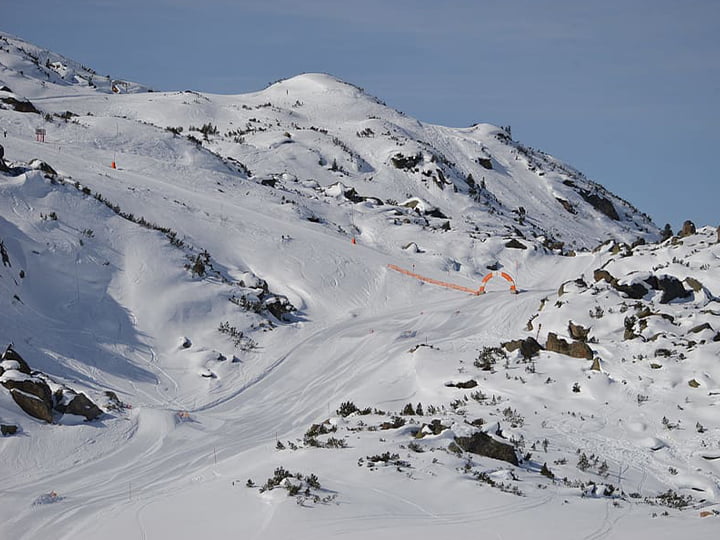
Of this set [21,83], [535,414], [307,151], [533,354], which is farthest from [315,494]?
[21,83]

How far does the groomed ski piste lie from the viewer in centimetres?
1018

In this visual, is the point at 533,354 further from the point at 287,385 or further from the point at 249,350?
the point at 249,350

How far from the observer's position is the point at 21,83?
56.7m

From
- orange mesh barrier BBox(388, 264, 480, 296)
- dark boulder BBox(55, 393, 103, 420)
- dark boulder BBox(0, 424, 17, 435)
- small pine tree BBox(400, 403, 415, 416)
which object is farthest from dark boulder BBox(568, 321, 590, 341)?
dark boulder BBox(0, 424, 17, 435)

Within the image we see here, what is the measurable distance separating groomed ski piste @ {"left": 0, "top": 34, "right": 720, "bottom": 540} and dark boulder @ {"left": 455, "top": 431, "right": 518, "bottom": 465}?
0.81 ft

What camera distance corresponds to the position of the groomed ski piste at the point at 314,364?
10180 millimetres

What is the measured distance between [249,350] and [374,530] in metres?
12.5

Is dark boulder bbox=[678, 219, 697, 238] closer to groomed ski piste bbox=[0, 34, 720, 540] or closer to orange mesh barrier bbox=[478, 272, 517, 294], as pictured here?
groomed ski piste bbox=[0, 34, 720, 540]

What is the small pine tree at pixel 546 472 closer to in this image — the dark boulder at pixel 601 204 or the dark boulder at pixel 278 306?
the dark boulder at pixel 278 306

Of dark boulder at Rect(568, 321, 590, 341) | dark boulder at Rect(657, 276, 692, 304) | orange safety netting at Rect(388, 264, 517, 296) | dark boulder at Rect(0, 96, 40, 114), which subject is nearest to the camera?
dark boulder at Rect(568, 321, 590, 341)

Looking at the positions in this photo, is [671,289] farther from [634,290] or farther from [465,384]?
[465,384]

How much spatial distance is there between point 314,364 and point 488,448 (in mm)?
8799

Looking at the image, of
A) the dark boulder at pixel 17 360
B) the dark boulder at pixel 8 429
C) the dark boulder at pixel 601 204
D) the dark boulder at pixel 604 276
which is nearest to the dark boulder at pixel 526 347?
the dark boulder at pixel 604 276

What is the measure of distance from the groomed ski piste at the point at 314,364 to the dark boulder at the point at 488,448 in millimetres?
247
